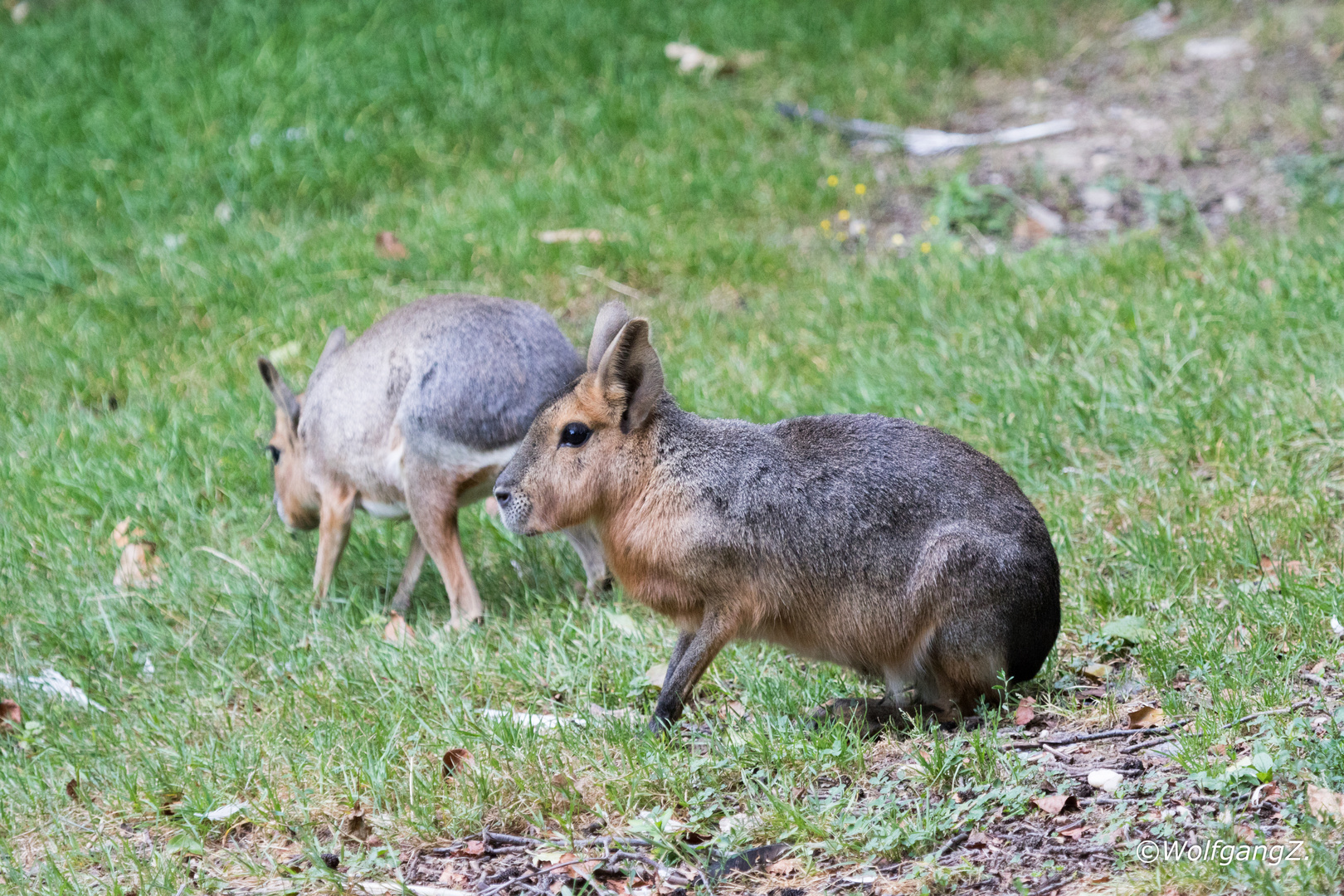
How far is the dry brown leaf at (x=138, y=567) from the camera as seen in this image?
532 cm

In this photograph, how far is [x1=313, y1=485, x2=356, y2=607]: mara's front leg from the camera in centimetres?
514

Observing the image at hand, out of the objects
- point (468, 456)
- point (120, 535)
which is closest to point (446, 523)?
point (468, 456)

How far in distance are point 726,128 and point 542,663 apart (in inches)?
203

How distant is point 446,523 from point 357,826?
1593mm

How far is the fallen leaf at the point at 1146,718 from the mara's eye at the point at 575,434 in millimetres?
1524

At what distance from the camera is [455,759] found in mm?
3617

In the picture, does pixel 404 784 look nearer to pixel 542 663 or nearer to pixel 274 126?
pixel 542 663

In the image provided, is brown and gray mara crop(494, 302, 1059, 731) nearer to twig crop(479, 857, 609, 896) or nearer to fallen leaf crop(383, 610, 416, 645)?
twig crop(479, 857, 609, 896)

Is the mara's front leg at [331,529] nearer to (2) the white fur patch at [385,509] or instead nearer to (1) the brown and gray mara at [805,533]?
(2) the white fur patch at [385,509]

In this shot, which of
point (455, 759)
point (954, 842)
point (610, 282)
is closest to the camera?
point (954, 842)

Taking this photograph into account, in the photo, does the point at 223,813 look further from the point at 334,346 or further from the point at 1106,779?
the point at 334,346

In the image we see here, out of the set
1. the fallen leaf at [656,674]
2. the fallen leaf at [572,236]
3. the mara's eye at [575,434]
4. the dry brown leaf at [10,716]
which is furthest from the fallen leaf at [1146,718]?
the fallen leaf at [572,236]

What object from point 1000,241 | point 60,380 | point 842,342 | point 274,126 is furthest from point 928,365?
point 274,126

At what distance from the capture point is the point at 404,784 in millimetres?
3500
